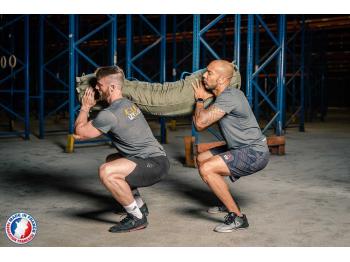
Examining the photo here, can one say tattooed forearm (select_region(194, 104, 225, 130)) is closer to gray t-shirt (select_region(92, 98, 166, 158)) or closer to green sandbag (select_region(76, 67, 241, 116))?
green sandbag (select_region(76, 67, 241, 116))

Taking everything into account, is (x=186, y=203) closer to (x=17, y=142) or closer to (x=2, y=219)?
(x=2, y=219)

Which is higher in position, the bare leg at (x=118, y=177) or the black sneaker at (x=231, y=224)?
the bare leg at (x=118, y=177)

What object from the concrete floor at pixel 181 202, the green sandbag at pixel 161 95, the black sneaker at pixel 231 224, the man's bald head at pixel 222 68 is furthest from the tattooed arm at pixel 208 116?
the concrete floor at pixel 181 202

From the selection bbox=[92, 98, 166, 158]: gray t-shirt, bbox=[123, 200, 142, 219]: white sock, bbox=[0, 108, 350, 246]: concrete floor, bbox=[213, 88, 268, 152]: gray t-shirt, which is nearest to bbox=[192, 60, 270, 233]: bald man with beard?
bbox=[213, 88, 268, 152]: gray t-shirt

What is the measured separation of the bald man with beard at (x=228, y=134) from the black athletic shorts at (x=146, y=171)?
0.37m

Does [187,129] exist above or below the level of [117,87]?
below

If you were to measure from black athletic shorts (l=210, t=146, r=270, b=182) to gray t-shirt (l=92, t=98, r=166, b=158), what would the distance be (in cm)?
62

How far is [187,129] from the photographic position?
14383 mm

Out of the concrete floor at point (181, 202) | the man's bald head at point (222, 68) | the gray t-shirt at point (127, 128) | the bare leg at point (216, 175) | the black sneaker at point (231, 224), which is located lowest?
the concrete floor at point (181, 202)

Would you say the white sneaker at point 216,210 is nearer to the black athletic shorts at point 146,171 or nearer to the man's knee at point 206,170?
the man's knee at point 206,170

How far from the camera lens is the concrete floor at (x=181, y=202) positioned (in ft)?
13.5

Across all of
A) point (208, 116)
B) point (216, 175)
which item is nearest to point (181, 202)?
point (216, 175)
